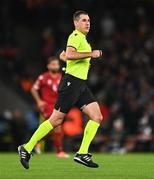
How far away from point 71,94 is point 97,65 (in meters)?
14.4

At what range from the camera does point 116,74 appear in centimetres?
2756

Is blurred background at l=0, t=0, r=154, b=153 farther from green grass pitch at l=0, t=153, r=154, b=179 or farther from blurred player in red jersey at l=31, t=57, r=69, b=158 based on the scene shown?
green grass pitch at l=0, t=153, r=154, b=179

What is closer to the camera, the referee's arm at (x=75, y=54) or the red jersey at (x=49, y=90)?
the referee's arm at (x=75, y=54)

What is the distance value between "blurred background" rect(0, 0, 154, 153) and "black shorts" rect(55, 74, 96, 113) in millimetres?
A: 9543

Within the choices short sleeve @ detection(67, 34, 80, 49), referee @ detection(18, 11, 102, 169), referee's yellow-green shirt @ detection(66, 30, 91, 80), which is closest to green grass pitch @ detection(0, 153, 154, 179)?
referee @ detection(18, 11, 102, 169)

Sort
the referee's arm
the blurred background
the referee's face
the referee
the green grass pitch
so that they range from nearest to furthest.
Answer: the green grass pitch < the referee's arm < the referee < the referee's face < the blurred background

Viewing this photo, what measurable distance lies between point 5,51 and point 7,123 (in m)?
3.68

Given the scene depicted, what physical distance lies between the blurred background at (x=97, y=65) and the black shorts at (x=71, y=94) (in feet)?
31.3

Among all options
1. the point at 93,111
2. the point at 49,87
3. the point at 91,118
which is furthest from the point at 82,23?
the point at 49,87

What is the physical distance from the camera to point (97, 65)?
28.6 meters

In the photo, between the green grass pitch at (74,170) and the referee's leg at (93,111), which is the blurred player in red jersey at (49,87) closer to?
the green grass pitch at (74,170)

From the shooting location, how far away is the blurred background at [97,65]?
2500 centimetres

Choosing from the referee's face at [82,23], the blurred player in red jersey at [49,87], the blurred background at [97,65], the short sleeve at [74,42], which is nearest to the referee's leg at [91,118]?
the short sleeve at [74,42]

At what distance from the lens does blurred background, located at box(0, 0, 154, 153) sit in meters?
25.0
